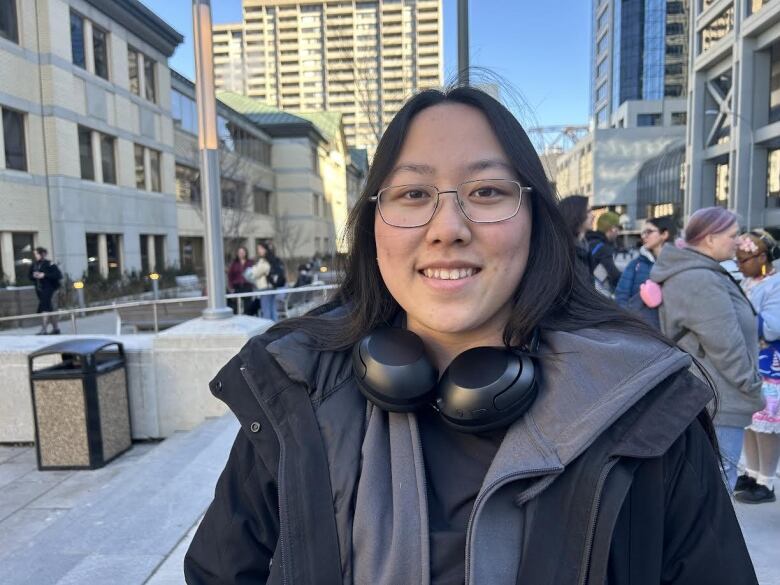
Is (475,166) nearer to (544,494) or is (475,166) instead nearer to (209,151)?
(544,494)

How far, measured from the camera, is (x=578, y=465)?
1152 mm

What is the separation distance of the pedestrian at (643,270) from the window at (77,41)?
2049 cm

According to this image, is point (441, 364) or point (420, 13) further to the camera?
point (420, 13)

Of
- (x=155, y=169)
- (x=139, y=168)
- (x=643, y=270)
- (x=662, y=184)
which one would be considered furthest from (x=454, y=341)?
(x=662, y=184)

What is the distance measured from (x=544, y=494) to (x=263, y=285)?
10952 millimetres

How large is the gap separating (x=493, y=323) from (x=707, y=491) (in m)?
0.60

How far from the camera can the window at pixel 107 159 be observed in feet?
69.7

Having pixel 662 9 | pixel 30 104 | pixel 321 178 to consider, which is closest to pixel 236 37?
pixel 321 178

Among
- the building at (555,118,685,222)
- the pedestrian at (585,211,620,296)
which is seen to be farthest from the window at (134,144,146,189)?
the building at (555,118,685,222)

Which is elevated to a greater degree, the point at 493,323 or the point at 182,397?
the point at 493,323

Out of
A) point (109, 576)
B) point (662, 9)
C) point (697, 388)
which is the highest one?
point (662, 9)

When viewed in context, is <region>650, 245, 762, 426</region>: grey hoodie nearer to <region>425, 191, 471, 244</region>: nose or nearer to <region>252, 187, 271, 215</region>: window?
<region>425, 191, 471, 244</region>: nose

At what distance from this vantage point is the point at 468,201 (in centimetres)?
135

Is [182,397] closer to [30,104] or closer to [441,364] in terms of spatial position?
[441,364]
